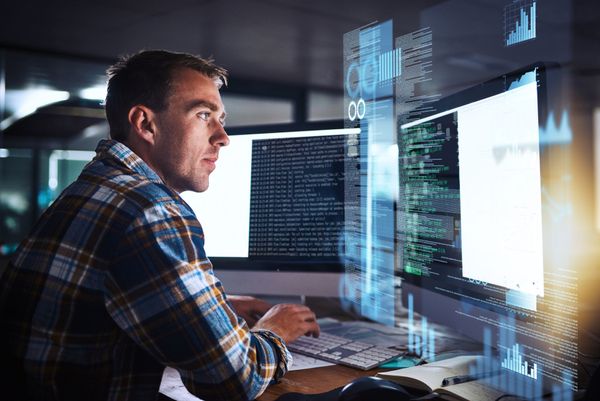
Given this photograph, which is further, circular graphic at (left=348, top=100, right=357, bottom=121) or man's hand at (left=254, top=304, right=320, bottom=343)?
circular graphic at (left=348, top=100, right=357, bottom=121)

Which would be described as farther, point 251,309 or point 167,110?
point 251,309

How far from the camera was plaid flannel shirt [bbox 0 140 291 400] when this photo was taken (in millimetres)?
773

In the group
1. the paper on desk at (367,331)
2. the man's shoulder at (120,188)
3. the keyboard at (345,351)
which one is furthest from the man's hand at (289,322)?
the man's shoulder at (120,188)

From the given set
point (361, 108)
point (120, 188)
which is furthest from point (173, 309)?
point (361, 108)

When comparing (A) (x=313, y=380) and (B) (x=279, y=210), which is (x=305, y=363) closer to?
(A) (x=313, y=380)

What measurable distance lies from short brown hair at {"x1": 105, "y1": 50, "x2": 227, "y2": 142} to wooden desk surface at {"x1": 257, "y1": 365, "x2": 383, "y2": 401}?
57 cm

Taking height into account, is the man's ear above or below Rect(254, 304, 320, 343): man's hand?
above

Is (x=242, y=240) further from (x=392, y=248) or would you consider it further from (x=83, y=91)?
(x=83, y=91)

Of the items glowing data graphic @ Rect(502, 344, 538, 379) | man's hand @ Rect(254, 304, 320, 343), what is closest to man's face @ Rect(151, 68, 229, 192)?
man's hand @ Rect(254, 304, 320, 343)

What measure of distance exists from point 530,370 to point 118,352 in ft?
2.10

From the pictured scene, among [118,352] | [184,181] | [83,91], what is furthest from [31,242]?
[83,91]

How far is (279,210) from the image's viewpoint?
1.41m

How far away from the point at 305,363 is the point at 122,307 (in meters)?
0.46

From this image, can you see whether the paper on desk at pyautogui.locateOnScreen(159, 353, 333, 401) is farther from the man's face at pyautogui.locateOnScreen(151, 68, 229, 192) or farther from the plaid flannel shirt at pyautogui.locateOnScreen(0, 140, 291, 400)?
the man's face at pyautogui.locateOnScreen(151, 68, 229, 192)
